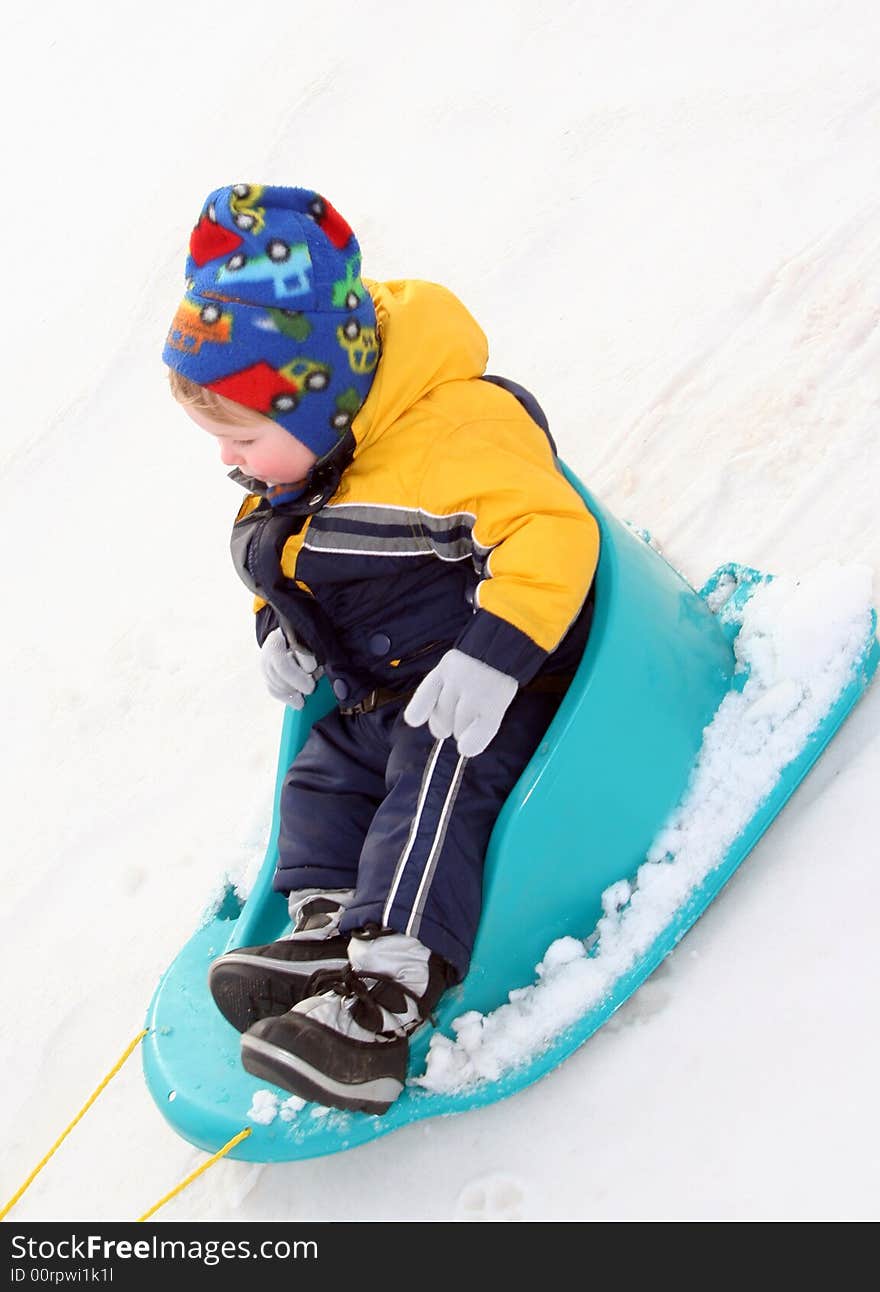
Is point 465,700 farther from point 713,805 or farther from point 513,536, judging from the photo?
point 713,805

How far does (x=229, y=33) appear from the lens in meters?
3.83

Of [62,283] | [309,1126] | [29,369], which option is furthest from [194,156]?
[309,1126]

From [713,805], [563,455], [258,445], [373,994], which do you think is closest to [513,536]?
[258,445]

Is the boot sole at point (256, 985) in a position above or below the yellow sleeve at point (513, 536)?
below

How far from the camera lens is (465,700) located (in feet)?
4.36

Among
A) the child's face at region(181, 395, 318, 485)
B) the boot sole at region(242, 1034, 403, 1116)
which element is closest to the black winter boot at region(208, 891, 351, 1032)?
the boot sole at region(242, 1034, 403, 1116)

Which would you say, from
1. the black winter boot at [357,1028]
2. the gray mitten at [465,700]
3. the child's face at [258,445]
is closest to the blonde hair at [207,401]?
the child's face at [258,445]

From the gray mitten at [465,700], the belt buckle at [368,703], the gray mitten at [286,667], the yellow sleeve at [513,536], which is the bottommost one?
the gray mitten at [286,667]

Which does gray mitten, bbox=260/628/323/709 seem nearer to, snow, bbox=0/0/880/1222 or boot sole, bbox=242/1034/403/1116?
snow, bbox=0/0/880/1222

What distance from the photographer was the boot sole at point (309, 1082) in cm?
128

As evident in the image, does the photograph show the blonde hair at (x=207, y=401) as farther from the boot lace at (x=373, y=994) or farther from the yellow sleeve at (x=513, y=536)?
the boot lace at (x=373, y=994)

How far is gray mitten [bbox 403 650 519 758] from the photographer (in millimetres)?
1326

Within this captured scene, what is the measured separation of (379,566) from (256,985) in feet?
1.59
